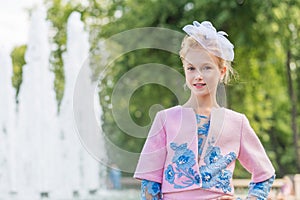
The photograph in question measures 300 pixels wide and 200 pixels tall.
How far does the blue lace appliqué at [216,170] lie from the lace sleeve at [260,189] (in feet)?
0.30

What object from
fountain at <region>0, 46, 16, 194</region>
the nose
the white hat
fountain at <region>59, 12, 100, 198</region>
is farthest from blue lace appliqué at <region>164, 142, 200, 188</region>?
fountain at <region>59, 12, 100, 198</region>

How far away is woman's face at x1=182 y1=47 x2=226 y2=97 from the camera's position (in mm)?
2391

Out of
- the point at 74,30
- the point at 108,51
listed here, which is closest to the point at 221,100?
the point at 74,30

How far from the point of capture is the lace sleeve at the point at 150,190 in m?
2.38

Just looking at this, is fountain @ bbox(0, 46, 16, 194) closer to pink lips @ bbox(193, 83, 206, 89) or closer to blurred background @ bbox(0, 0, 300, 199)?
blurred background @ bbox(0, 0, 300, 199)

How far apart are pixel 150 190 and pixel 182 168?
0.45 ft

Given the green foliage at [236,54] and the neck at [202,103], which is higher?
the green foliage at [236,54]

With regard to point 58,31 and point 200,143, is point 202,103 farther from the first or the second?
point 58,31

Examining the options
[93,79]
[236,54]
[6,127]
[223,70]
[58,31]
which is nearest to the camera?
[223,70]

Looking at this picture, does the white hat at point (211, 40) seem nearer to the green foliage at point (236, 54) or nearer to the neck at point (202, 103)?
the neck at point (202, 103)

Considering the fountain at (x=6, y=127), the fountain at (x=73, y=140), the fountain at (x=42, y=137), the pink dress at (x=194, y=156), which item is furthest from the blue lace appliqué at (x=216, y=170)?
the fountain at (x=73, y=140)

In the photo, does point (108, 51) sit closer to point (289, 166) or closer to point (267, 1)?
point (267, 1)

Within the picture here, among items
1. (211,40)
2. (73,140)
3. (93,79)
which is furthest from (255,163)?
(73,140)

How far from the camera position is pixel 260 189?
8.00 ft
